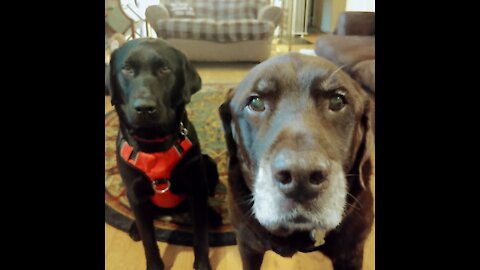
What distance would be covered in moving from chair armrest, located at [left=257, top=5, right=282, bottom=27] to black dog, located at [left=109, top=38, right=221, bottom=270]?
0.80ft

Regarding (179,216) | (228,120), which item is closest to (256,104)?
(228,120)

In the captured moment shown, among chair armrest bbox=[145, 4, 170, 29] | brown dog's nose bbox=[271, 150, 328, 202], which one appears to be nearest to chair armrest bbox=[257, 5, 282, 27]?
chair armrest bbox=[145, 4, 170, 29]

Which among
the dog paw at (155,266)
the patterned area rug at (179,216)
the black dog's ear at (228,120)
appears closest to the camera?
the black dog's ear at (228,120)

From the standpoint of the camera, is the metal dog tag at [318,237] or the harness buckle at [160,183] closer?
the metal dog tag at [318,237]

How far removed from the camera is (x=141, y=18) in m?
0.61

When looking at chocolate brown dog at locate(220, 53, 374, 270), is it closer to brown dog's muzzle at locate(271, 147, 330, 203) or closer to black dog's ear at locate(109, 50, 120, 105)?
brown dog's muzzle at locate(271, 147, 330, 203)

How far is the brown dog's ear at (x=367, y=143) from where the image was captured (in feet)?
2.22

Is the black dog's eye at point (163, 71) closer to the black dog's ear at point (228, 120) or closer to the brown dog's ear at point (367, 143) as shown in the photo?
the black dog's ear at point (228, 120)

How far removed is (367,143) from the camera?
689 mm

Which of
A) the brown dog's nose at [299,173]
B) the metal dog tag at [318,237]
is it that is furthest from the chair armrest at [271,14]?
the metal dog tag at [318,237]

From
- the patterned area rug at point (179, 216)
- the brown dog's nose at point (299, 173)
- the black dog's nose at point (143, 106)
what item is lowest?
the patterned area rug at point (179, 216)

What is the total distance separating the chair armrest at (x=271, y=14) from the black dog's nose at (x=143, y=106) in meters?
0.29

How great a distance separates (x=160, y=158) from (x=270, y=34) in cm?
41

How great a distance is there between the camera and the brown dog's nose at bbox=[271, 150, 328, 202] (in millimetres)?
496
